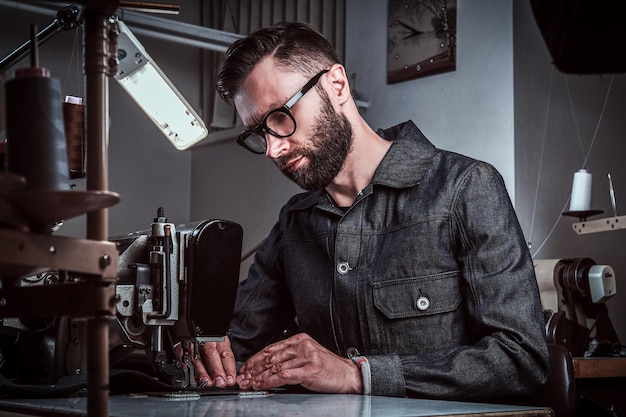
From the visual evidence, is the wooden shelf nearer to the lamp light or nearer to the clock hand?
the lamp light

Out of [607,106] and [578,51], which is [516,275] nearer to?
[578,51]

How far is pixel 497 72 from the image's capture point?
16.1 ft

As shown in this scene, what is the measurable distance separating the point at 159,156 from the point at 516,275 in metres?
5.56

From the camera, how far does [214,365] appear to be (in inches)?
75.1

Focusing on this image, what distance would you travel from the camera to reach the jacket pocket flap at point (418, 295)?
1.95m

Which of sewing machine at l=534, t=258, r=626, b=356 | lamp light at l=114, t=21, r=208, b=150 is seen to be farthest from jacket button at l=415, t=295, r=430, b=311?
sewing machine at l=534, t=258, r=626, b=356

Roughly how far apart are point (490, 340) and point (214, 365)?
0.64 metres

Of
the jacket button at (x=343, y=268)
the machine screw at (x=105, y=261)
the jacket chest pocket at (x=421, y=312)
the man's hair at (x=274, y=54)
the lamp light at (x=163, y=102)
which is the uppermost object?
the man's hair at (x=274, y=54)

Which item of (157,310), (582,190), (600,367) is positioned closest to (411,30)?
(582,190)

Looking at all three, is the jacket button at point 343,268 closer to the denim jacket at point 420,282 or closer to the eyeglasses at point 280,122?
the denim jacket at point 420,282

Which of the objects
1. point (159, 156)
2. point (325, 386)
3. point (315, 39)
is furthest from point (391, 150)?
point (159, 156)

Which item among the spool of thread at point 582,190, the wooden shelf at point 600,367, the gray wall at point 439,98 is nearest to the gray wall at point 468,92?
the gray wall at point 439,98

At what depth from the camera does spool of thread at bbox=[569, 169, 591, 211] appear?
421 cm

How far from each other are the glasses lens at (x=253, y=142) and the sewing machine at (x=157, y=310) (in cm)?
35
